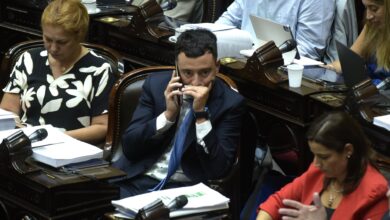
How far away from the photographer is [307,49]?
188 inches

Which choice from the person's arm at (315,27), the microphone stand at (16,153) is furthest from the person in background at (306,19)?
the microphone stand at (16,153)

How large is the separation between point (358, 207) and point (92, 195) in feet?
3.09

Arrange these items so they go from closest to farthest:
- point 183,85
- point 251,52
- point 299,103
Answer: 1. point 183,85
2. point 299,103
3. point 251,52

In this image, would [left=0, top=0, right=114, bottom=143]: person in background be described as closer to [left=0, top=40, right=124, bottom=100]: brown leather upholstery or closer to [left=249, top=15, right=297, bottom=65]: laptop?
[left=0, top=40, right=124, bottom=100]: brown leather upholstery

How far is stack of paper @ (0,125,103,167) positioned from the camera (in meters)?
3.29

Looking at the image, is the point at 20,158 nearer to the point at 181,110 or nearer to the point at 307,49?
the point at 181,110

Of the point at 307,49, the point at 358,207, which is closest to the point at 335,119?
the point at 358,207

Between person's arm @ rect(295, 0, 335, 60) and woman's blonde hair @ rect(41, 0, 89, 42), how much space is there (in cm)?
132

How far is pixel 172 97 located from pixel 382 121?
2.62 ft

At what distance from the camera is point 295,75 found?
3.84 m

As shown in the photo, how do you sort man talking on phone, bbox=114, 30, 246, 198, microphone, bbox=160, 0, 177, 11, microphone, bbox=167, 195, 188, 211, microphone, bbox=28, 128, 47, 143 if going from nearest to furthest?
microphone, bbox=167, 195, 188, 211, microphone, bbox=28, 128, 47, 143, man talking on phone, bbox=114, 30, 246, 198, microphone, bbox=160, 0, 177, 11

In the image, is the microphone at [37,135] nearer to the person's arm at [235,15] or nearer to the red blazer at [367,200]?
the red blazer at [367,200]

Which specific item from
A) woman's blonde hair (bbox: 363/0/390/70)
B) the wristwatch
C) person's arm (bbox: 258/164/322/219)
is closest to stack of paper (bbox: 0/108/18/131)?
the wristwatch

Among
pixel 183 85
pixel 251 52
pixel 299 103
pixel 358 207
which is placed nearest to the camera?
pixel 358 207
